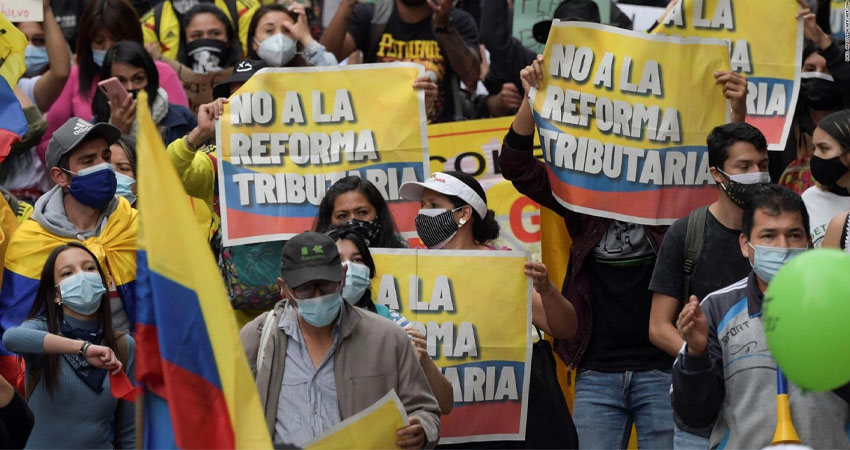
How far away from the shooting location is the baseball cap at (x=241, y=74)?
8.68 m

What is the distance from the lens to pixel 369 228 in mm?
7414

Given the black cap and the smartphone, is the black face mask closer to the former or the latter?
the black cap

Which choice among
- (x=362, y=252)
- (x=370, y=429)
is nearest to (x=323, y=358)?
(x=370, y=429)

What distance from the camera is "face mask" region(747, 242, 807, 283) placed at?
5.98 m

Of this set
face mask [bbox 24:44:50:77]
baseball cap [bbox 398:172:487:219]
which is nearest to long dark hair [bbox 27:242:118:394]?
baseball cap [bbox 398:172:487:219]

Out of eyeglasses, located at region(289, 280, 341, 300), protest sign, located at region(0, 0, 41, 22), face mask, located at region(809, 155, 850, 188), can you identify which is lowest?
eyeglasses, located at region(289, 280, 341, 300)

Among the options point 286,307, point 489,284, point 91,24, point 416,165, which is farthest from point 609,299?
point 91,24

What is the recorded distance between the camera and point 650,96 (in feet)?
25.7

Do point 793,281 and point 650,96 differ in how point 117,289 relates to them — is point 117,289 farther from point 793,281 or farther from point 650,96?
point 793,281

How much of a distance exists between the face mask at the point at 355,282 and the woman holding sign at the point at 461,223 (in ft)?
2.69

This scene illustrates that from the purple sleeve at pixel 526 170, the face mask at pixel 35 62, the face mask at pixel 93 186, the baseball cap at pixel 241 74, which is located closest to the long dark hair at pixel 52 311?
the face mask at pixel 93 186

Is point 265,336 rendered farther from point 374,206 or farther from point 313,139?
point 313,139

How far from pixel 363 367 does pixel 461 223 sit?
4.93 ft

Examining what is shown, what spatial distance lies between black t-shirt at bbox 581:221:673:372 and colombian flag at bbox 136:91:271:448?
273cm
